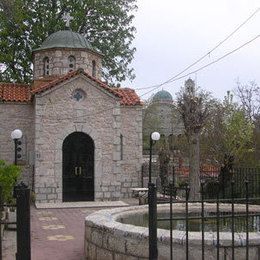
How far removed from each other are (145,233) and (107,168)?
13170 millimetres

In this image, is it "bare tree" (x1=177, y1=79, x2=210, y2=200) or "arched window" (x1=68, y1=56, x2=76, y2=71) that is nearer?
"bare tree" (x1=177, y1=79, x2=210, y2=200)

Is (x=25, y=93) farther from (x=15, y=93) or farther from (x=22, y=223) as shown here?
(x=22, y=223)

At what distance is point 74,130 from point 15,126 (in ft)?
11.5

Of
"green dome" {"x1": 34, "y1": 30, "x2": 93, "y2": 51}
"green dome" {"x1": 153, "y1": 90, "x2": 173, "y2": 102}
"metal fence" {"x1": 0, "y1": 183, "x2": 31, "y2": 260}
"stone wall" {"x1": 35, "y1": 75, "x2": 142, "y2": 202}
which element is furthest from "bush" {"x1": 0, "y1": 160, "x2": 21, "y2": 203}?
"green dome" {"x1": 153, "y1": 90, "x2": 173, "y2": 102}

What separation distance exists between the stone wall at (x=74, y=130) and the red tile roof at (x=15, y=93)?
2.56 m

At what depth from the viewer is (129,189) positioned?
2233cm

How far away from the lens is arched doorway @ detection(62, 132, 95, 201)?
19734 millimetres

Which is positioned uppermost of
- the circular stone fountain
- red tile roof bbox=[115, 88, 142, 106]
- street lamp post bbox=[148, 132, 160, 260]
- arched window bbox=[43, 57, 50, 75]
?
arched window bbox=[43, 57, 50, 75]

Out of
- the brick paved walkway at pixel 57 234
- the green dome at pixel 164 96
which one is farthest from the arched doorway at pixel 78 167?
the green dome at pixel 164 96

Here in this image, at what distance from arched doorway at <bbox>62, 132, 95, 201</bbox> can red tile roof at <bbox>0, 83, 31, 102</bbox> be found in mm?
3514

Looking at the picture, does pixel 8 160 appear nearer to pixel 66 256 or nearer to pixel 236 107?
pixel 66 256

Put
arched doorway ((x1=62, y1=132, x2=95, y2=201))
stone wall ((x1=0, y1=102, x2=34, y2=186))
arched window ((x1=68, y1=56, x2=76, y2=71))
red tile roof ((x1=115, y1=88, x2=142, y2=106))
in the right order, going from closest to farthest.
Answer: arched doorway ((x1=62, y1=132, x2=95, y2=201))
stone wall ((x1=0, y1=102, x2=34, y2=186))
arched window ((x1=68, y1=56, x2=76, y2=71))
red tile roof ((x1=115, y1=88, x2=142, y2=106))

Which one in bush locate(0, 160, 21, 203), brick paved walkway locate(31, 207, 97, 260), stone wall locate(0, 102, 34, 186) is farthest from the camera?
stone wall locate(0, 102, 34, 186)

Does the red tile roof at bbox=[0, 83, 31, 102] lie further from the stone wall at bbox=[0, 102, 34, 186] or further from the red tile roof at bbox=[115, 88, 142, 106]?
the red tile roof at bbox=[115, 88, 142, 106]
